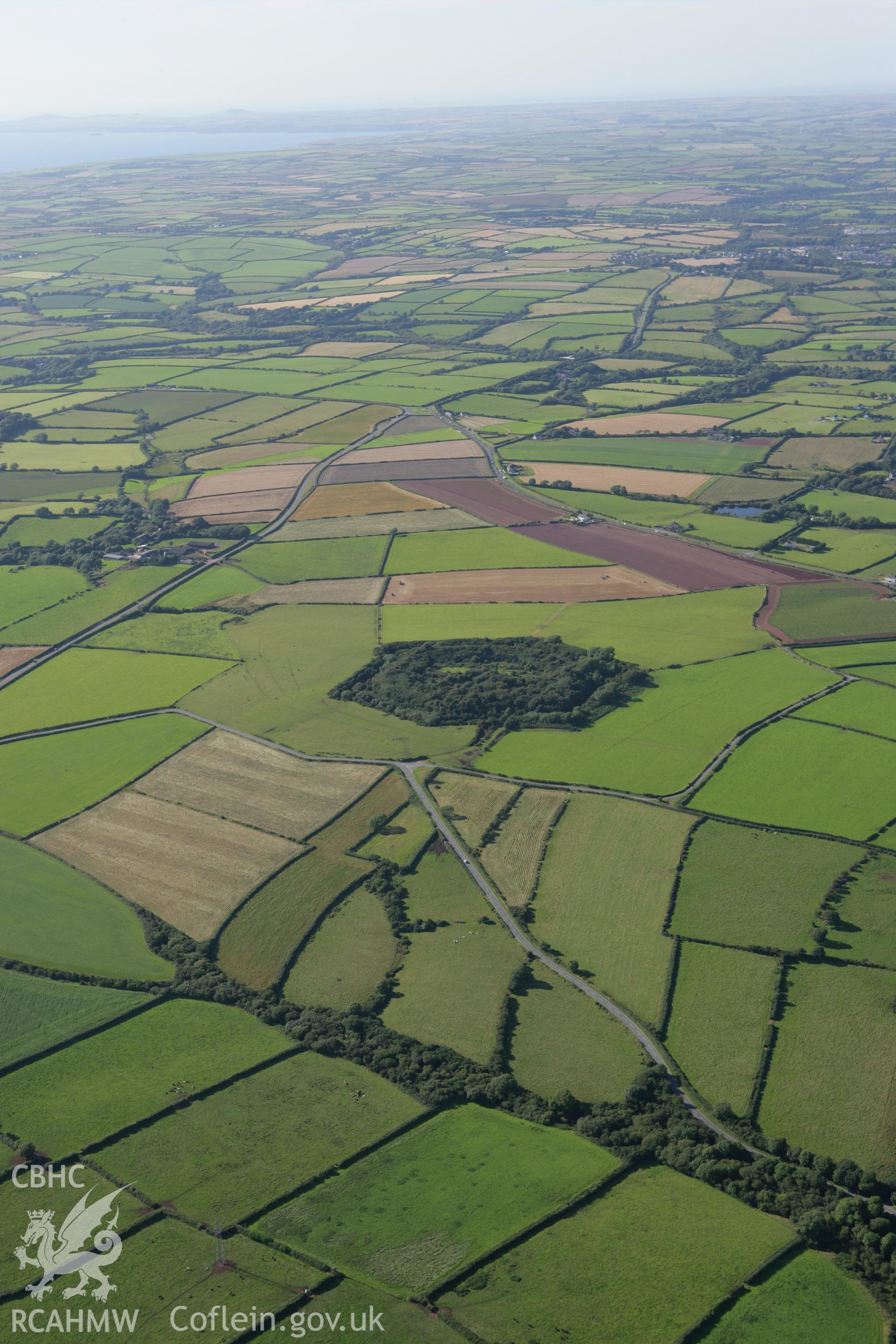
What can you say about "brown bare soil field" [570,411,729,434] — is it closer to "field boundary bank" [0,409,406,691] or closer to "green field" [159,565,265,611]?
"field boundary bank" [0,409,406,691]

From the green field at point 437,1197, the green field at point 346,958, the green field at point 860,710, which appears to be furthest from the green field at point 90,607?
the green field at point 437,1197

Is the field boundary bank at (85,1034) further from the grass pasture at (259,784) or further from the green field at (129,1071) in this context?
the grass pasture at (259,784)

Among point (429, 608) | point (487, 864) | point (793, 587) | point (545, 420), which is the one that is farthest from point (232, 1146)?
point (545, 420)

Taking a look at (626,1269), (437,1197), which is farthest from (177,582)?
(626,1269)

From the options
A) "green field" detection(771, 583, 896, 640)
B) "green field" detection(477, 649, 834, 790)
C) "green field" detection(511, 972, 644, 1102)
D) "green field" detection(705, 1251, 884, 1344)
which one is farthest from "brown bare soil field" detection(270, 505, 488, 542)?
"green field" detection(705, 1251, 884, 1344)

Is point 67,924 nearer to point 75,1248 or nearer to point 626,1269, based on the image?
point 75,1248

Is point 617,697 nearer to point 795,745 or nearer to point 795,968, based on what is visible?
point 795,745
